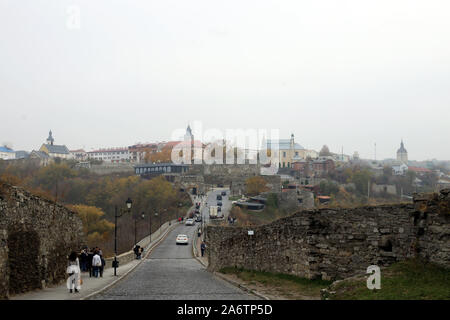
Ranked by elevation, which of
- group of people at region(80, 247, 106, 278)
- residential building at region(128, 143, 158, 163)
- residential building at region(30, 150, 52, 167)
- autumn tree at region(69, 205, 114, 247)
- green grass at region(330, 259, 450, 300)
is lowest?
autumn tree at region(69, 205, 114, 247)

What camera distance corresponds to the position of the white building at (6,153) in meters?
171

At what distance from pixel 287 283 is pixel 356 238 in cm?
277

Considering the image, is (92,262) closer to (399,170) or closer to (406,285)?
(406,285)

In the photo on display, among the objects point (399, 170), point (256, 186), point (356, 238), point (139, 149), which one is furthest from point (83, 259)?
point (139, 149)

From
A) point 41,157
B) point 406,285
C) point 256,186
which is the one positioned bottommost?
point 256,186

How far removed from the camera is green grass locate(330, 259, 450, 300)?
9.27 meters

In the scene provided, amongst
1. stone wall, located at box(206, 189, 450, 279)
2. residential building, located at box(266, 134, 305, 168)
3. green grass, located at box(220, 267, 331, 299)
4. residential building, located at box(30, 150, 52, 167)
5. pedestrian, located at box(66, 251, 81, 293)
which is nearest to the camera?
stone wall, located at box(206, 189, 450, 279)

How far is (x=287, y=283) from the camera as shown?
15.3 m

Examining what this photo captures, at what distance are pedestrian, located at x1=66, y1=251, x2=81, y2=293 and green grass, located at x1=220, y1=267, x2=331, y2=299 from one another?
212 inches

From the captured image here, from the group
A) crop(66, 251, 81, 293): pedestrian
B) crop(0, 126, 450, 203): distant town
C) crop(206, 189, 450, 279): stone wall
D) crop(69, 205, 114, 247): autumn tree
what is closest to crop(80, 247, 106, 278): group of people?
crop(66, 251, 81, 293): pedestrian

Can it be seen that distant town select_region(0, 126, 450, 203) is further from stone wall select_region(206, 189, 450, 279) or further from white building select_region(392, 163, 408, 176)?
stone wall select_region(206, 189, 450, 279)
